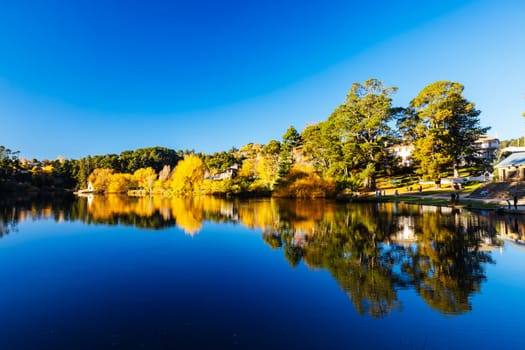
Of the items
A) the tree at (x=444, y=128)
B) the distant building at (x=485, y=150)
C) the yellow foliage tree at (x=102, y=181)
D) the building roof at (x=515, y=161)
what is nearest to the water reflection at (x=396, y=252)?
the building roof at (x=515, y=161)

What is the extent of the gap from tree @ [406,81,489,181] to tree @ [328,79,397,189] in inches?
161

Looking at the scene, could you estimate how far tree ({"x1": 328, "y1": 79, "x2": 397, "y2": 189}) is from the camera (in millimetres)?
35062

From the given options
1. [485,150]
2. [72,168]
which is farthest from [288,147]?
[72,168]

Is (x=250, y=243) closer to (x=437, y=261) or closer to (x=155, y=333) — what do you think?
(x=437, y=261)

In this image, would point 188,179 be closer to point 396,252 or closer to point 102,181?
point 102,181

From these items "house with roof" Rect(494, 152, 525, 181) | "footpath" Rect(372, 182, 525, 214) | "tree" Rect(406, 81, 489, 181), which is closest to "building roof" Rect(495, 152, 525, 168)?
"house with roof" Rect(494, 152, 525, 181)

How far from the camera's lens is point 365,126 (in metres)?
35.5

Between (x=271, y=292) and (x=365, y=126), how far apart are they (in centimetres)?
3289

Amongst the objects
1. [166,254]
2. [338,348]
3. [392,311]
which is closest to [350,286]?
[392,311]

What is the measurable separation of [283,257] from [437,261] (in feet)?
14.6

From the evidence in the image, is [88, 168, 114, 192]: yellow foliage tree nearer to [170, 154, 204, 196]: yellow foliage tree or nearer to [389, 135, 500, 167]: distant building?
[170, 154, 204, 196]: yellow foliage tree

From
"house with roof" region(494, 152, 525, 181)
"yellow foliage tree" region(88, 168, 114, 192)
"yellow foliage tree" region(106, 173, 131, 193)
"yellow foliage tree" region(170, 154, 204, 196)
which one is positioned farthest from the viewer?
"yellow foliage tree" region(88, 168, 114, 192)

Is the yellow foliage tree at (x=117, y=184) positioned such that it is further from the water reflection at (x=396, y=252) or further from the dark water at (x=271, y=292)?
the dark water at (x=271, y=292)

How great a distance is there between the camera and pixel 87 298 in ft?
20.2
